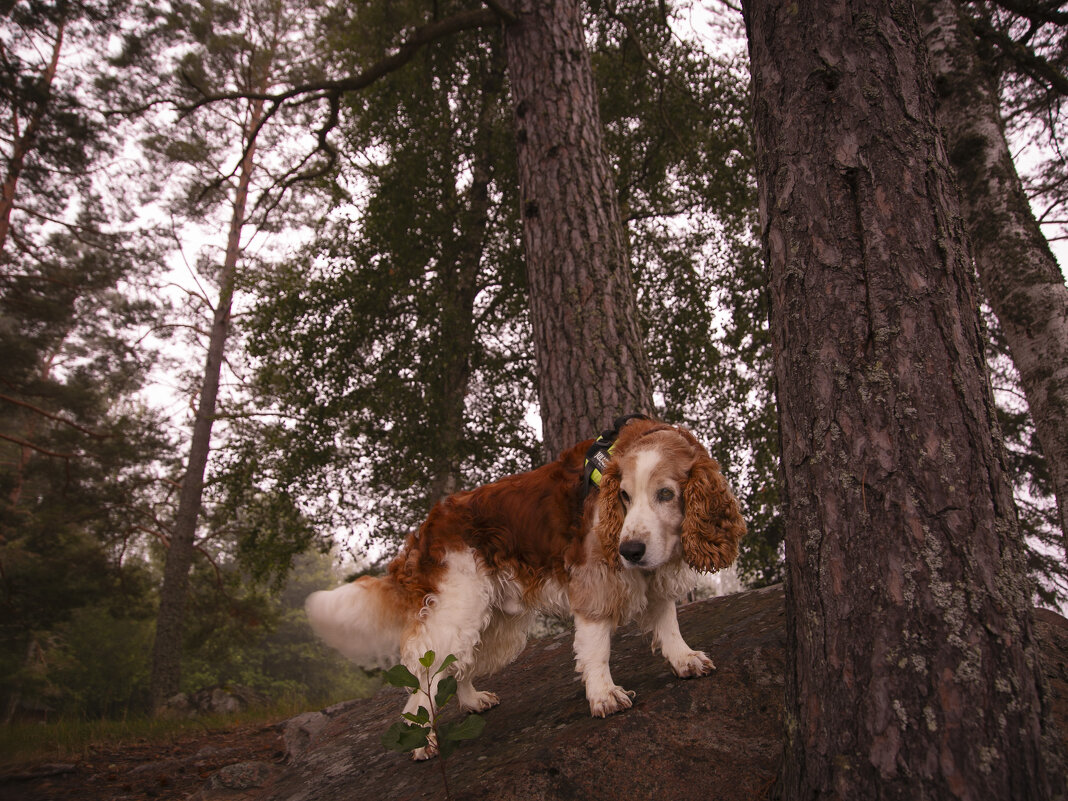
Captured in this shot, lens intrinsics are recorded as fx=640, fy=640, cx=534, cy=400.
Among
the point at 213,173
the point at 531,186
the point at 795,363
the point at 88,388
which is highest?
the point at 213,173

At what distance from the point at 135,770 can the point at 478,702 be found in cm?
338

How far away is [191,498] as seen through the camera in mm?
14656

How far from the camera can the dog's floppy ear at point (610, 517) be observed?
2797 mm

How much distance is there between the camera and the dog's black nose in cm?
262

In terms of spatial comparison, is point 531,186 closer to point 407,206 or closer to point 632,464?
point 632,464

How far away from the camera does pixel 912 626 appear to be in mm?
1719

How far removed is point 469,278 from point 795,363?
9552 mm

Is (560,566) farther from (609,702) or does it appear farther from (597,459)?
(609,702)

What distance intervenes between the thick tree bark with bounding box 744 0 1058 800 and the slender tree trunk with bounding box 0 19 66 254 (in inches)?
452

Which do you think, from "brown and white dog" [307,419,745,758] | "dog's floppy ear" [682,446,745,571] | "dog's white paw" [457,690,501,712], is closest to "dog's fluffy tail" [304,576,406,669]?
"brown and white dog" [307,419,745,758]

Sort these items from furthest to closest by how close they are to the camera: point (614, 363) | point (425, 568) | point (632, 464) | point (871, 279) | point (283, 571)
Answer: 1. point (283, 571)
2. point (614, 363)
3. point (425, 568)
4. point (632, 464)
5. point (871, 279)

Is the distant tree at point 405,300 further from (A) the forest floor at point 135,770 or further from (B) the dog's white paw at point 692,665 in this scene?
(B) the dog's white paw at point 692,665

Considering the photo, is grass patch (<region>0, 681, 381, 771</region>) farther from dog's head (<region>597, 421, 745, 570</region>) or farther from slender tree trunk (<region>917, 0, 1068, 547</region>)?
slender tree trunk (<region>917, 0, 1068, 547</region>)

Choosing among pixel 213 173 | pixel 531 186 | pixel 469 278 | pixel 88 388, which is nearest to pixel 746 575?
pixel 469 278
